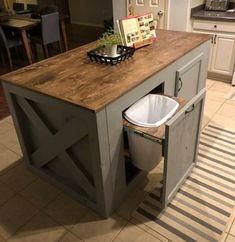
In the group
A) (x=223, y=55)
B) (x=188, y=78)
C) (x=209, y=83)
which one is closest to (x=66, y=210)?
(x=188, y=78)

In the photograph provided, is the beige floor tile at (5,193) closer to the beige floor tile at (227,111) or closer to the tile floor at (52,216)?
the tile floor at (52,216)

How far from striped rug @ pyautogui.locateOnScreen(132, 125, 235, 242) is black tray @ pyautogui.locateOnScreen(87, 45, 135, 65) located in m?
0.97

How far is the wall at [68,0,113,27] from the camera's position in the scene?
6280mm

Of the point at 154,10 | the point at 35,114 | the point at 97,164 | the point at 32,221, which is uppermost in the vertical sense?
the point at 154,10

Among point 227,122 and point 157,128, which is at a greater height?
point 157,128

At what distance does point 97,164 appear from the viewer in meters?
1.44

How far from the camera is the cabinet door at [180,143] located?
1356 mm

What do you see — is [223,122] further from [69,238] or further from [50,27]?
[50,27]

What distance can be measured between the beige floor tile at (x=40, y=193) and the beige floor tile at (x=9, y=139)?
643 mm

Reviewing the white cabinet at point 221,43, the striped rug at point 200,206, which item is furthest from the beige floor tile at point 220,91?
the striped rug at point 200,206

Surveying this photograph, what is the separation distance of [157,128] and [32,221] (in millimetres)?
1030

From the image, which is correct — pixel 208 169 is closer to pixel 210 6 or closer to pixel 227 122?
pixel 227 122

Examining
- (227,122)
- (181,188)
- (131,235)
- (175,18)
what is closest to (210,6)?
(175,18)

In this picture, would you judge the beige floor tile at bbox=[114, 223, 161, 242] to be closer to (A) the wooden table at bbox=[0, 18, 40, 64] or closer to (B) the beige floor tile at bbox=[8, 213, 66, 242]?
(B) the beige floor tile at bbox=[8, 213, 66, 242]
